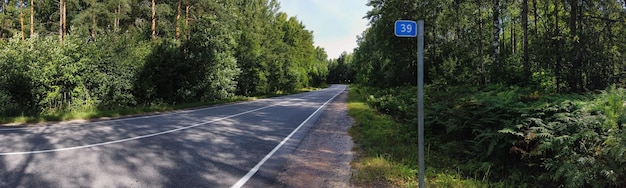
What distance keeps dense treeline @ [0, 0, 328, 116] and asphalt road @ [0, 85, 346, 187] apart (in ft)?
23.5

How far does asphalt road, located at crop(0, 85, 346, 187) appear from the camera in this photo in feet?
17.6

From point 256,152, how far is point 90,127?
6631 mm

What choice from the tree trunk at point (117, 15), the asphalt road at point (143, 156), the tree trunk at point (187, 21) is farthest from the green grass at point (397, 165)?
the tree trunk at point (117, 15)

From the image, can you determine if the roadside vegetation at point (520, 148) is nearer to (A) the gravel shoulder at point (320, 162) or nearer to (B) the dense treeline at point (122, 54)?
(A) the gravel shoulder at point (320, 162)

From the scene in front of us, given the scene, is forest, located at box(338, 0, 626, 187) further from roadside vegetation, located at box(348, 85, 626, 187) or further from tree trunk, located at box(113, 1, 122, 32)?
tree trunk, located at box(113, 1, 122, 32)

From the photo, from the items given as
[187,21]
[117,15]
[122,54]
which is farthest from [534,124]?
[117,15]

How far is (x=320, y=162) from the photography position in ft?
22.9

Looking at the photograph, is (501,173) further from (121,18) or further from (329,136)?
(121,18)

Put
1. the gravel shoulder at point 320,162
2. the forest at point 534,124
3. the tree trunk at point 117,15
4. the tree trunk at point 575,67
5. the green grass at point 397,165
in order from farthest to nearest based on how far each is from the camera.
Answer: the tree trunk at point 117,15, the tree trunk at point 575,67, the gravel shoulder at point 320,162, the green grass at point 397,165, the forest at point 534,124

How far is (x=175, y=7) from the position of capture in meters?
27.0

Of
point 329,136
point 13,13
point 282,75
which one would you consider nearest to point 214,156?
point 329,136

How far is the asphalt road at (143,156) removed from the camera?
536cm

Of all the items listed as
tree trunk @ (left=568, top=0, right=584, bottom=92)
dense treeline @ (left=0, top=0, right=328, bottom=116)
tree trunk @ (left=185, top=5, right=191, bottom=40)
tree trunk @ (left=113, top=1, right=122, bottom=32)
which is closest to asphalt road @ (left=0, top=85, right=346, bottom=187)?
tree trunk @ (left=568, top=0, right=584, bottom=92)

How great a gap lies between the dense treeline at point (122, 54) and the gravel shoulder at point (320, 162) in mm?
12953
